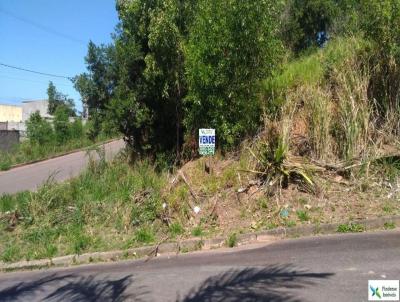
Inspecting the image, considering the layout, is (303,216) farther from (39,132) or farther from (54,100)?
(54,100)

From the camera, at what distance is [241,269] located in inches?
264

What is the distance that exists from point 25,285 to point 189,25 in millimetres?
7762

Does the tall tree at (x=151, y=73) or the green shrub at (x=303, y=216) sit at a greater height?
the tall tree at (x=151, y=73)

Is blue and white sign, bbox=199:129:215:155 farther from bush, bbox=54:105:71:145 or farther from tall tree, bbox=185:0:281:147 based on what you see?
bush, bbox=54:105:71:145

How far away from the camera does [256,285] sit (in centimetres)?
596

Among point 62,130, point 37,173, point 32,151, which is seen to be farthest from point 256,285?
point 62,130

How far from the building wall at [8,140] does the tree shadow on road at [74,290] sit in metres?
28.3

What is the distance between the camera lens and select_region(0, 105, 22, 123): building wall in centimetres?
7100

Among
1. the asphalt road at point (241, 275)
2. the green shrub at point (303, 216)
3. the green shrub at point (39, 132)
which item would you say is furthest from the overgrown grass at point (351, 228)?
the green shrub at point (39, 132)

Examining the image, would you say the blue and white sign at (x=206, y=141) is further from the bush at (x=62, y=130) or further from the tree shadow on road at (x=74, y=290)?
the bush at (x=62, y=130)

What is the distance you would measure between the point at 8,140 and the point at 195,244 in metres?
29.6

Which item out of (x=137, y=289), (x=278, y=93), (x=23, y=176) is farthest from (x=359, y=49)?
(x=23, y=176)

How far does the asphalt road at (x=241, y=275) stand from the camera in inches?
224

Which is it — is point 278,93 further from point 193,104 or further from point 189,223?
point 189,223
